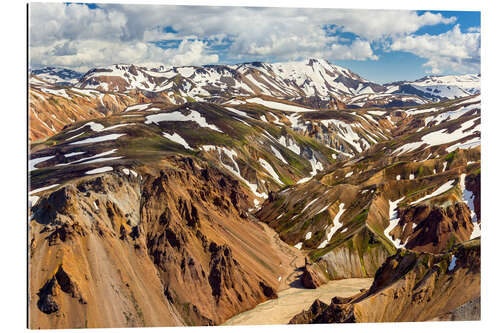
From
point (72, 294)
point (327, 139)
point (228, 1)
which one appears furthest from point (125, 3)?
point (327, 139)

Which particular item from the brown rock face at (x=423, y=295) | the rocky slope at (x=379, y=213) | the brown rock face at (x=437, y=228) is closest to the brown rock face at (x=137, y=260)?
the rocky slope at (x=379, y=213)

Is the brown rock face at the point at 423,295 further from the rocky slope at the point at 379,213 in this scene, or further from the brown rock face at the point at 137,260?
the rocky slope at the point at 379,213

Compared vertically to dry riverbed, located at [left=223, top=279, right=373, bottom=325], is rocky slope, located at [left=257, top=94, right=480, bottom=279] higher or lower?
higher

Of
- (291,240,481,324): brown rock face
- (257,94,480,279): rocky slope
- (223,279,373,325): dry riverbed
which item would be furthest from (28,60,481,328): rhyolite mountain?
(223,279,373,325): dry riverbed

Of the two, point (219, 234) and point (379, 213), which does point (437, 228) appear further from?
point (219, 234)

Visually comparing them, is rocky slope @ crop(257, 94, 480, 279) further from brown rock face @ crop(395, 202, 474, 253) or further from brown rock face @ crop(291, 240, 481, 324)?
brown rock face @ crop(291, 240, 481, 324)

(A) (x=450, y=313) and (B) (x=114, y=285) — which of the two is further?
(B) (x=114, y=285)
